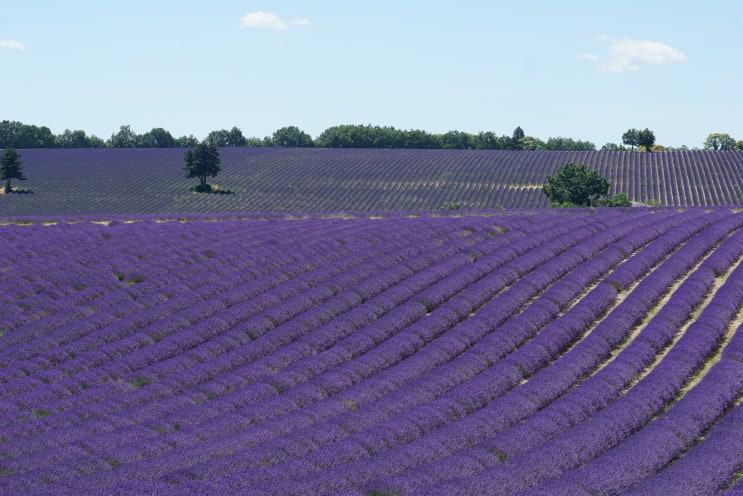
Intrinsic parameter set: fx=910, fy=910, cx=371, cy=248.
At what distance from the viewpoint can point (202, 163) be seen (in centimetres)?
8481

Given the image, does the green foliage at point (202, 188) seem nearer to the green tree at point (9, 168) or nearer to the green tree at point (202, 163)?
the green tree at point (202, 163)

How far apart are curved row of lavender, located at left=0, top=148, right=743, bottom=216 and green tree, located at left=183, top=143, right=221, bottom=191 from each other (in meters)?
1.68

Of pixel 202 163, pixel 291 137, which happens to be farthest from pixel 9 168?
pixel 291 137

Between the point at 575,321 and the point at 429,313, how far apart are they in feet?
12.9

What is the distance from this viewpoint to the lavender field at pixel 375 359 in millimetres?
13188

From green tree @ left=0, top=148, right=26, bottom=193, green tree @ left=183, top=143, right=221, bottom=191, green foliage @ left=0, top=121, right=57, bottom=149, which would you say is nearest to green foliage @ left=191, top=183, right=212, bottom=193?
green tree @ left=183, top=143, right=221, bottom=191

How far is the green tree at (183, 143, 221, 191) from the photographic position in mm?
84875

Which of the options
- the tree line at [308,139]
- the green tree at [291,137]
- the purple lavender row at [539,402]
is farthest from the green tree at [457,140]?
the purple lavender row at [539,402]

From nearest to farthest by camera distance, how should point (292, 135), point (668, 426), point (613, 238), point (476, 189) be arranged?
point (668, 426) < point (613, 238) < point (476, 189) < point (292, 135)

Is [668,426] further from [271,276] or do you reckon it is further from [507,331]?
[271,276]

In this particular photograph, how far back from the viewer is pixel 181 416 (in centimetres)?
1664

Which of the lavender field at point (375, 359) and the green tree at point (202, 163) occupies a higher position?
the green tree at point (202, 163)

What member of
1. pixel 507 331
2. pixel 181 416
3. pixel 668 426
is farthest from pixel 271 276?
pixel 668 426

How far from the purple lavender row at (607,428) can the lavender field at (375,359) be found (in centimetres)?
5
